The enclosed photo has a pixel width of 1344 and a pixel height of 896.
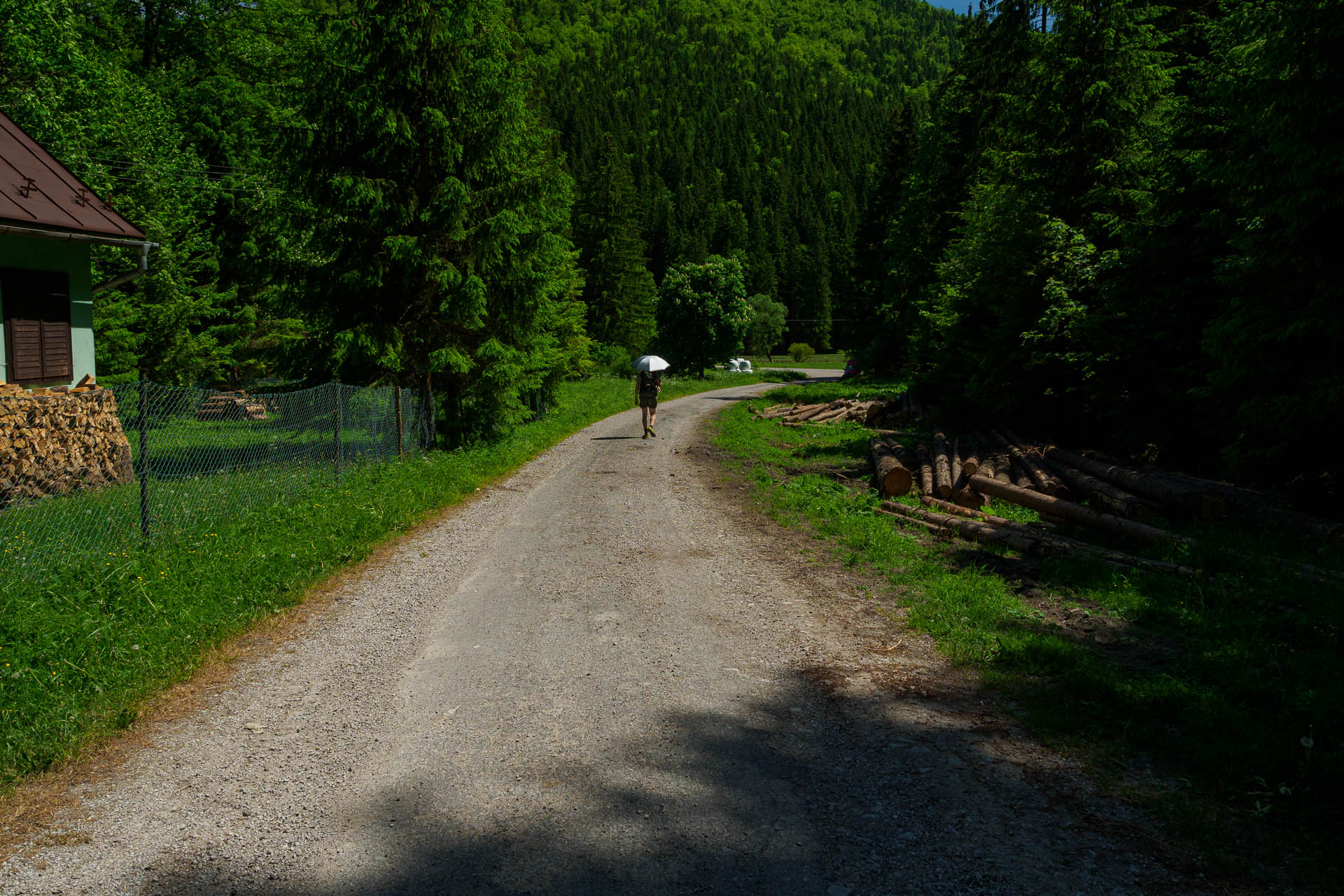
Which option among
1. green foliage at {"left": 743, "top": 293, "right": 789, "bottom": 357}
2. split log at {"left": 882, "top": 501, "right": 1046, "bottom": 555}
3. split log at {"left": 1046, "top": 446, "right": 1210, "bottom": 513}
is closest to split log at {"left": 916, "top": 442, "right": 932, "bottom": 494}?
split log at {"left": 882, "top": 501, "right": 1046, "bottom": 555}

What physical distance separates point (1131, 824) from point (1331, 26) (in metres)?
9.31

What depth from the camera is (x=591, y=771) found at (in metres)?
4.46

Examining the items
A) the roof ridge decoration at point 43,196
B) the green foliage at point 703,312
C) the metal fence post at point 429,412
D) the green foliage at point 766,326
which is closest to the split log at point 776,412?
the metal fence post at point 429,412

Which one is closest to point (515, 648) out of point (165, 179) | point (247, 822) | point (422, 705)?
point (422, 705)

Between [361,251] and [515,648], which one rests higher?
[361,251]

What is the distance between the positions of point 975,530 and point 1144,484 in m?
2.77

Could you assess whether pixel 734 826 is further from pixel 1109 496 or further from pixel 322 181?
pixel 322 181

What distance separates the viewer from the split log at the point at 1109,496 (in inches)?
392

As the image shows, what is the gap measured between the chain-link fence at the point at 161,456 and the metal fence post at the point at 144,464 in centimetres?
2

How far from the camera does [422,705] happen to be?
5.37m

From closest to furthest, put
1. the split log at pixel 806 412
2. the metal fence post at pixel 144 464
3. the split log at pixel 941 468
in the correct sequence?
the metal fence post at pixel 144 464
the split log at pixel 941 468
the split log at pixel 806 412

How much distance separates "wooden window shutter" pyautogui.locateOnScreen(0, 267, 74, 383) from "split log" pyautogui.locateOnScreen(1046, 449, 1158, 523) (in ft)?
55.2

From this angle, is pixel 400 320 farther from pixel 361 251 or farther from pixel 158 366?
pixel 158 366

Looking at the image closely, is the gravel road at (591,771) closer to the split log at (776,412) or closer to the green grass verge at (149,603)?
the green grass verge at (149,603)
